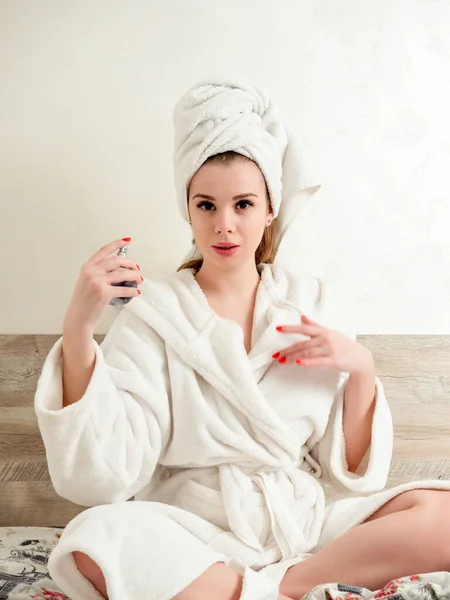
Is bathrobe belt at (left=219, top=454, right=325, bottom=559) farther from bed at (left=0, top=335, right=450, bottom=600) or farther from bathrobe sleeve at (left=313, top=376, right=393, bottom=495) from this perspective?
bed at (left=0, top=335, right=450, bottom=600)

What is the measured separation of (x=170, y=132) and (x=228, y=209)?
479mm

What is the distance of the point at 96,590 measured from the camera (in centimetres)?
138

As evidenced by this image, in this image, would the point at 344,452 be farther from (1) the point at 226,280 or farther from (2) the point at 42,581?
(2) the point at 42,581

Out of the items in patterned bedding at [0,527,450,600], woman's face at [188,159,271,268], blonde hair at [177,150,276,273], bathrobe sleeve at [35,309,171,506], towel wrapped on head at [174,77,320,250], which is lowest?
patterned bedding at [0,527,450,600]

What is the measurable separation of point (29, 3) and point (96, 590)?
1450 millimetres

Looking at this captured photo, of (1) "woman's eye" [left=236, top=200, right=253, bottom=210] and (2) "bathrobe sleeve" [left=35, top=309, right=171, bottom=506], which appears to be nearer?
(2) "bathrobe sleeve" [left=35, top=309, right=171, bottom=506]

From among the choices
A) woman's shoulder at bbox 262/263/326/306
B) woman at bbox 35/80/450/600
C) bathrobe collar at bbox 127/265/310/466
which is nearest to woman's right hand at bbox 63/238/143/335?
woman at bbox 35/80/450/600

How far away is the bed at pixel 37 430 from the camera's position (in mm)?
2016

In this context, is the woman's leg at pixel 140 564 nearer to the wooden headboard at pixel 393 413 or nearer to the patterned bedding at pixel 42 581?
the patterned bedding at pixel 42 581

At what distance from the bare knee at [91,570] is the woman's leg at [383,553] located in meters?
0.35

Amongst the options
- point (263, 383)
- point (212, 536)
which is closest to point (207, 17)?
point (263, 383)

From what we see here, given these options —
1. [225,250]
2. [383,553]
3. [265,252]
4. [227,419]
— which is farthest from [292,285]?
[383,553]

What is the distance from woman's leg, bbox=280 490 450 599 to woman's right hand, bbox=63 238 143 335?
62 cm

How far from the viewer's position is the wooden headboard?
2.02 metres
